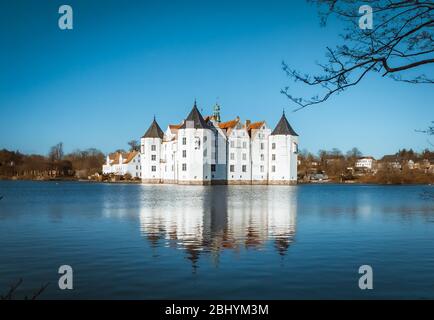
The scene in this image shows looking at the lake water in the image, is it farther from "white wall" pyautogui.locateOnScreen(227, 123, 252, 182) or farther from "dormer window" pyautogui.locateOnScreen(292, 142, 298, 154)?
"dormer window" pyautogui.locateOnScreen(292, 142, 298, 154)

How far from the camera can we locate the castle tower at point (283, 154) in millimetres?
79438

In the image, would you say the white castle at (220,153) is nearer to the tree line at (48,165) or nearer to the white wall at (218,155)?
the white wall at (218,155)

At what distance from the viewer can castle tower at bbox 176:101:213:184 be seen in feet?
239

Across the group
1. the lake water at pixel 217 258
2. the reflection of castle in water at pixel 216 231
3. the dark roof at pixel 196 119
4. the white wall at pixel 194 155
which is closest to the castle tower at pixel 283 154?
the white wall at pixel 194 155

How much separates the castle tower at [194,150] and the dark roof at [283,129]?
44.0 feet

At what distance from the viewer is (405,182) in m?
99.2

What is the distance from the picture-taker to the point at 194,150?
239 feet

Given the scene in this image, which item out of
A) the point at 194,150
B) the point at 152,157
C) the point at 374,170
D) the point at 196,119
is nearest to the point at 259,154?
the point at 194,150

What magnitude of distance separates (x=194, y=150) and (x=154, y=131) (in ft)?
50.6

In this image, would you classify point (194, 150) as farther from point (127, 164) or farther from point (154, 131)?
point (127, 164)

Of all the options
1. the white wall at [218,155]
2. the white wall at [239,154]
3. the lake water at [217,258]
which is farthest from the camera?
the white wall at [239,154]

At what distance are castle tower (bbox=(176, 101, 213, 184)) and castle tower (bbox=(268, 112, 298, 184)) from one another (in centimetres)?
1242

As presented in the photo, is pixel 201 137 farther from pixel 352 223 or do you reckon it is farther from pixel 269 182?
pixel 352 223
